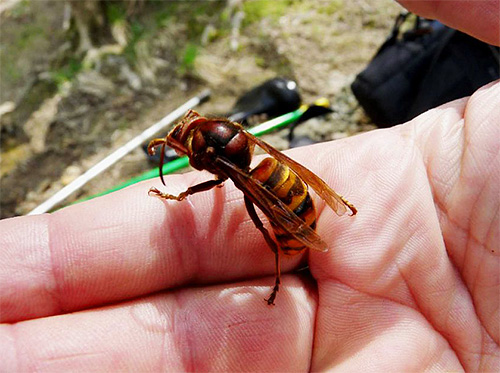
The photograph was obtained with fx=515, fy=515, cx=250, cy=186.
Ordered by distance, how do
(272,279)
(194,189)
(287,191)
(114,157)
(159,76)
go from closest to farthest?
(287,191) → (194,189) → (272,279) → (114,157) → (159,76)

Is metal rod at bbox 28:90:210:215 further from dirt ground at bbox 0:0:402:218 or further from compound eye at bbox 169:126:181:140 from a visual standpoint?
compound eye at bbox 169:126:181:140

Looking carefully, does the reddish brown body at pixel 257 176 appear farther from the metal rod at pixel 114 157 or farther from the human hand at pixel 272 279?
the metal rod at pixel 114 157

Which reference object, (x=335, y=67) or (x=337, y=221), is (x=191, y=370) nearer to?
(x=337, y=221)

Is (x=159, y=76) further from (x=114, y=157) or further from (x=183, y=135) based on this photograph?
(x=183, y=135)

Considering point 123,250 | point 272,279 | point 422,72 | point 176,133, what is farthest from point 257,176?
point 422,72

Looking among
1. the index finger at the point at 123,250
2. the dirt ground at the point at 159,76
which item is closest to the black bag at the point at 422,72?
the dirt ground at the point at 159,76

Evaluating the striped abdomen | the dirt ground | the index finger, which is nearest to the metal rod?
the dirt ground
